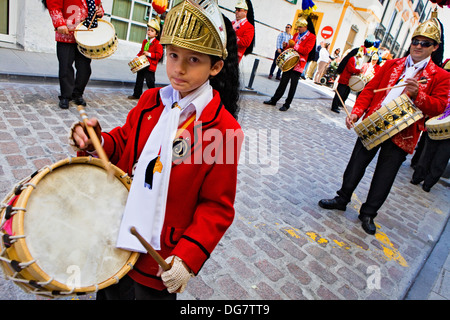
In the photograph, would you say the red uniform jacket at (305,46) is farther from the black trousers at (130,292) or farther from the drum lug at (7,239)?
the drum lug at (7,239)

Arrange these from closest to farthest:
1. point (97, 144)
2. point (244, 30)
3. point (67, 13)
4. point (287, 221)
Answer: point (97, 144) → point (287, 221) → point (67, 13) → point (244, 30)

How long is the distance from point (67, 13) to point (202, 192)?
4.64 meters

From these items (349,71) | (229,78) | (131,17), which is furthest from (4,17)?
(349,71)

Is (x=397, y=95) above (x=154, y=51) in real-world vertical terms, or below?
above

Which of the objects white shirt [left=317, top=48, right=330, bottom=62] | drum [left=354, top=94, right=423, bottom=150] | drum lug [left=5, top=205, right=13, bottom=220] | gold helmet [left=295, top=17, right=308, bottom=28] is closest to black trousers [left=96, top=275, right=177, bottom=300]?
drum lug [left=5, top=205, right=13, bottom=220]

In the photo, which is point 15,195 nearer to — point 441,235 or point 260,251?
point 260,251

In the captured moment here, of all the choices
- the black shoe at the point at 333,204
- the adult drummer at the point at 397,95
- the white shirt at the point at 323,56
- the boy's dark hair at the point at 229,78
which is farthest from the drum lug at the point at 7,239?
the white shirt at the point at 323,56

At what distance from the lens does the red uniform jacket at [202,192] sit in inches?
55.4

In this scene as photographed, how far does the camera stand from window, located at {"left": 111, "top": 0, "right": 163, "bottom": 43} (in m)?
8.97

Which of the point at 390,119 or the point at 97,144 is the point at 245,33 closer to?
the point at 390,119

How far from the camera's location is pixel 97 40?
4.81 meters

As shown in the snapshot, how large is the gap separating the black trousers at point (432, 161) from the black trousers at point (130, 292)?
543 centimetres

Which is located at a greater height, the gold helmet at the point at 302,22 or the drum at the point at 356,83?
the gold helmet at the point at 302,22

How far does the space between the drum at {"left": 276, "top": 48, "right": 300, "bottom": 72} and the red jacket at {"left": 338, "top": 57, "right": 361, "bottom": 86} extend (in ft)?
6.30
